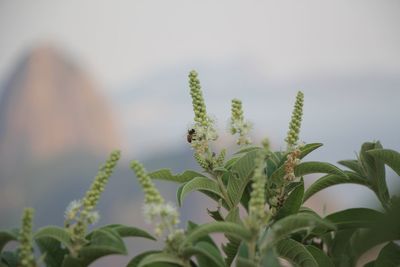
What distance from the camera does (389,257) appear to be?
1719 millimetres

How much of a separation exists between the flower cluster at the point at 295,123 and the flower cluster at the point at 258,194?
1.02 ft

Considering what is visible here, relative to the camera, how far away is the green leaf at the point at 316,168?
5.50ft

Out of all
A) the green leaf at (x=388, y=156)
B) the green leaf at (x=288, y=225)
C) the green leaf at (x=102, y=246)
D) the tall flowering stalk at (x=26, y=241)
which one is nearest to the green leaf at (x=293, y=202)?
the green leaf at (x=388, y=156)

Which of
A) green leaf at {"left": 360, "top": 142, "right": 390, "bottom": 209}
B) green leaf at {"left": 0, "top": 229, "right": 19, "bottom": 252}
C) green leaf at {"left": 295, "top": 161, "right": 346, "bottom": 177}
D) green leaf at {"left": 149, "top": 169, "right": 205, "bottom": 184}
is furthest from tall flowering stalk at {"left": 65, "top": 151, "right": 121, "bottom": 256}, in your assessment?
green leaf at {"left": 360, "top": 142, "right": 390, "bottom": 209}

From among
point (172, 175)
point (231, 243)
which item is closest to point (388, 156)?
point (231, 243)

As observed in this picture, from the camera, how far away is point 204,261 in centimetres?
143

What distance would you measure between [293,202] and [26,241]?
67 centimetres

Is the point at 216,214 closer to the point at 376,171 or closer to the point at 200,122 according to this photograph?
the point at 200,122

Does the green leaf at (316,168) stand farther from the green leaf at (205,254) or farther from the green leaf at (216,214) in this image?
the green leaf at (205,254)

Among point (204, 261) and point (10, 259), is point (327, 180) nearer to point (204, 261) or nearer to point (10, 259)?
point (204, 261)

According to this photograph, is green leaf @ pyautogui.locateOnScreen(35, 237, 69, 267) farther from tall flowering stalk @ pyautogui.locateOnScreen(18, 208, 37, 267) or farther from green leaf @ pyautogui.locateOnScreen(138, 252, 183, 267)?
green leaf @ pyautogui.locateOnScreen(138, 252, 183, 267)

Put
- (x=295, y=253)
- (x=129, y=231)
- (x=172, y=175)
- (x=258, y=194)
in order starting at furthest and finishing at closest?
(x=172, y=175) → (x=295, y=253) → (x=129, y=231) → (x=258, y=194)

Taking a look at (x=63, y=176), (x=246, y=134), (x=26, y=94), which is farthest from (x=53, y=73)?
(x=246, y=134)

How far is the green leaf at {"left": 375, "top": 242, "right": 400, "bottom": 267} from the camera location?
1711 millimetres
